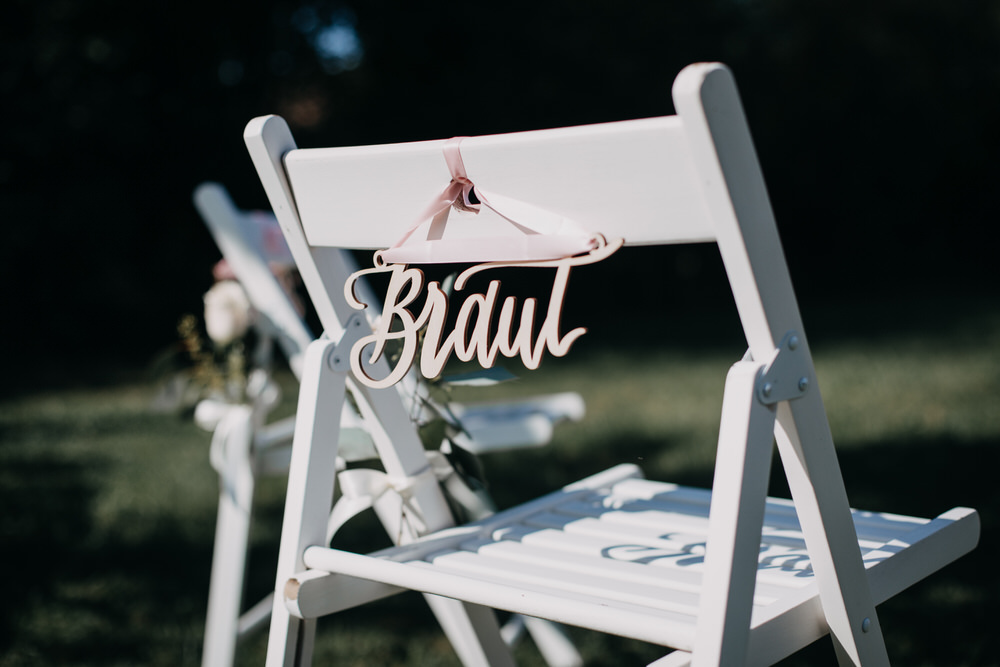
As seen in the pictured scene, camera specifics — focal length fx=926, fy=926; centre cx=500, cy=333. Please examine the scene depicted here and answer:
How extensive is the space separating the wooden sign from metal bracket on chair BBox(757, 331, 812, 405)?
0.59ft

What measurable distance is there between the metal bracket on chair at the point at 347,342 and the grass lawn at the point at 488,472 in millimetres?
808

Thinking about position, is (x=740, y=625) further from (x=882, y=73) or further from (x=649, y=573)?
(x=882, y=73)

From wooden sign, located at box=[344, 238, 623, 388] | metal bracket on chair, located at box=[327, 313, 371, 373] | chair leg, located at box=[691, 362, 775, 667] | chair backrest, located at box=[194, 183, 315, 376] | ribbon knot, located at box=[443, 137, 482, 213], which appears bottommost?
chair leg, located at box=[691, 362, 775, 667]

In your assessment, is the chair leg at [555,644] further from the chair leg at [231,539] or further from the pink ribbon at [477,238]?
the pink ribbon at [477,238]

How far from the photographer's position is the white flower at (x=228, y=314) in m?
1.75

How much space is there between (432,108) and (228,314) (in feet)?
19.9

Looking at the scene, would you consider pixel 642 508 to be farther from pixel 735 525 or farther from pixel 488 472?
pixel 488 472

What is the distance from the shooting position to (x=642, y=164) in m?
0.84

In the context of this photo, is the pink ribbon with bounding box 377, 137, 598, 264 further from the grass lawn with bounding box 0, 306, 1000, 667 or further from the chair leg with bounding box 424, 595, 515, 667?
the grass lawn with bounding box 0, 306, 1000, 667

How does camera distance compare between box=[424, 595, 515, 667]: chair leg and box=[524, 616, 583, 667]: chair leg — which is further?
box=[524, 616, 583, 667]: chair leg

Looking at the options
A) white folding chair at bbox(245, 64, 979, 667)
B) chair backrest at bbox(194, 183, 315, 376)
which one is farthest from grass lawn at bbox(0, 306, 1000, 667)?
white folding chair at bbox(245, 64, 979, 667)

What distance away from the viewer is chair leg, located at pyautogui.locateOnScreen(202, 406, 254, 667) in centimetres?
164

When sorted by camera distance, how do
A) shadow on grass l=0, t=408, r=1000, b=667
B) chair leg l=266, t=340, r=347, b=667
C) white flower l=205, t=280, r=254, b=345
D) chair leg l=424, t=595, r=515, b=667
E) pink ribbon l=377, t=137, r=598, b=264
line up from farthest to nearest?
shadow on grass l=0, t=408, r=1000, b=667 < white flower l=205, t=280, r=254, b=345 < chair leg l=424, t=595, r=515, b=667 < chair leg l=266, t=340, r=347, b=667 < pink ribbon l=377, t=137, r=598, b=264

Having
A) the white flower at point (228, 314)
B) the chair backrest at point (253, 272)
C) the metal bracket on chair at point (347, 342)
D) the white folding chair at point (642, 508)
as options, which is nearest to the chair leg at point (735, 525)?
the white folding chair at point (642, 508)
